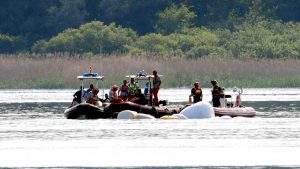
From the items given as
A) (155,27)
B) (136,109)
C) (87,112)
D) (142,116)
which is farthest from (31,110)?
(155,27)

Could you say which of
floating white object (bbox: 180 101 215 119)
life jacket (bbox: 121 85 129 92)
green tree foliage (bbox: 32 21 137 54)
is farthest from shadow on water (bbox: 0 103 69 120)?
green tree foliage (bbox: 32 21 137 54)

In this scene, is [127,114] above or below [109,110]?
below

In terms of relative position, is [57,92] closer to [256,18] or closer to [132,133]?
[256,18]

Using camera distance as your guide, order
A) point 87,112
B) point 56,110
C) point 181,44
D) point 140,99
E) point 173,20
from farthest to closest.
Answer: point 173,20
point 181,44
point 56,110
point 140,99
point 87,112

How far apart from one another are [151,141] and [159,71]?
48.0 metres

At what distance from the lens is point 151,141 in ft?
130

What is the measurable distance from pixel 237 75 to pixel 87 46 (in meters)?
21.2

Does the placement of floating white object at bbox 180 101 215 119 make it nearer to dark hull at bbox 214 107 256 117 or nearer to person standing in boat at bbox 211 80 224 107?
dark hull at bbox 214 107 256 117

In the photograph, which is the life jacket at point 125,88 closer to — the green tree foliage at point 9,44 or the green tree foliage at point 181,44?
the green tree foliage at point 181,44

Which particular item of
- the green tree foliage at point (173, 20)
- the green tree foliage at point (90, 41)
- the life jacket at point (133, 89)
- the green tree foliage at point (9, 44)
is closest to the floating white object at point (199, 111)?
the life jacket at point (133, 89)

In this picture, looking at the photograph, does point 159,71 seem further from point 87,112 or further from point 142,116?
point 142,116

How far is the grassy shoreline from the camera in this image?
8625 centimetres

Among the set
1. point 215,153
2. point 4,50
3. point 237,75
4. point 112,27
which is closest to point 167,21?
point 112,27

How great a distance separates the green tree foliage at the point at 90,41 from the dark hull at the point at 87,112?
53.4 meters
